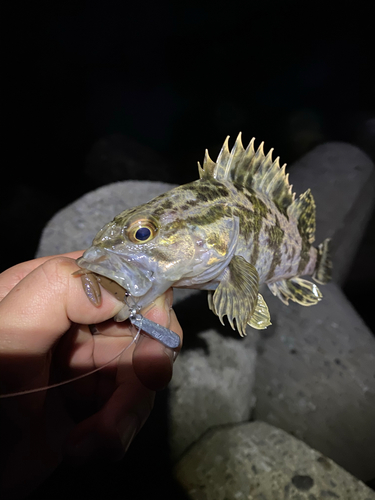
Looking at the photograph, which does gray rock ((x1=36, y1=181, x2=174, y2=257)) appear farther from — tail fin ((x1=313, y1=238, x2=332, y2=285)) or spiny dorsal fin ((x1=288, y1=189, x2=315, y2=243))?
tail fin ((x1=313, y1=238, x2=332, y2=285))

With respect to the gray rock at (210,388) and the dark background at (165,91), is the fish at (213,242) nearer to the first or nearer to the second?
the gray rock at (210,388)

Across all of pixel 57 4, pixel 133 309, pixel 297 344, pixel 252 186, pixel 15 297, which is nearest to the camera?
pixel 15 297

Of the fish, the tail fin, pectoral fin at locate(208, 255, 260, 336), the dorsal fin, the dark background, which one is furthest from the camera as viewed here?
the dark background

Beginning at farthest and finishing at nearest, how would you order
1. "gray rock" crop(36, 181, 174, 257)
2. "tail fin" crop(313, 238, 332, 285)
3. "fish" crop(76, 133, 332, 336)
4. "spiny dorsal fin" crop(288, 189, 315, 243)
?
1. "gray rock" crop(36, 181, 174, 257)
2. "tail fin" crop(313, 238, 332, 285)
3. "spiny dorsal fin" crop(288, 189, 315, 243)
4. "fish" crop(76, 133, 332, 336)

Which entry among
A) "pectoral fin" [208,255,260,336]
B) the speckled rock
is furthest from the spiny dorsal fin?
the speckled rock

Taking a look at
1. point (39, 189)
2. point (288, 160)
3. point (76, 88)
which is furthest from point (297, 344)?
point (76, 88)

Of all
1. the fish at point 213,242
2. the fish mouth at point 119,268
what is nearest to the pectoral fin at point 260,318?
the fish at point 213,242

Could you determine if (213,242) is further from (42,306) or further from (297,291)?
(297,291)

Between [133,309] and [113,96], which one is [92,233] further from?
[113,96]
